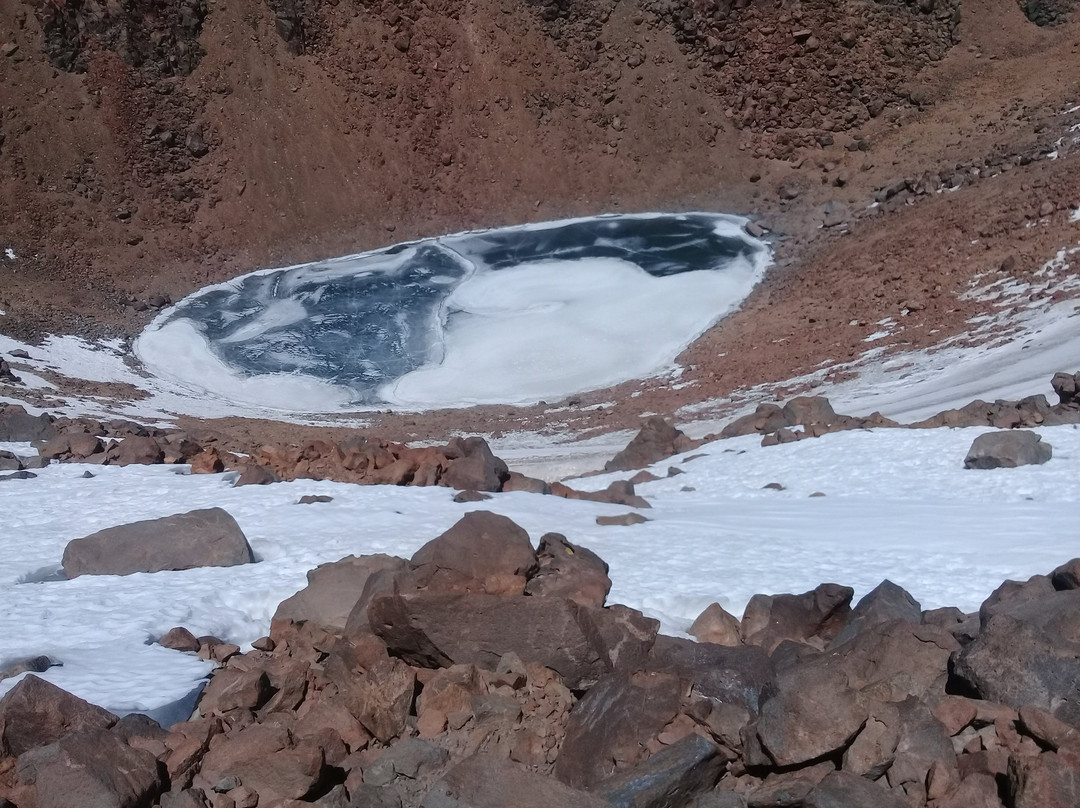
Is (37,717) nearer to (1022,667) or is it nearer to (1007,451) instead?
(1022,667)

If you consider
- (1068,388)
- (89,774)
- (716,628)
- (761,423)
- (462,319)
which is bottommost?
(761,423)

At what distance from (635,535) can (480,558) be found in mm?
2505

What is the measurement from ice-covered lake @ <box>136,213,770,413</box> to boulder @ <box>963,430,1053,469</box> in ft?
37.1

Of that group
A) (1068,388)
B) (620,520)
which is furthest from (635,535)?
(1068,388)

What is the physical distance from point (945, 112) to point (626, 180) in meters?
10.3

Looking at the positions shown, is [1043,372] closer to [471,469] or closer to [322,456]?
[471,469]

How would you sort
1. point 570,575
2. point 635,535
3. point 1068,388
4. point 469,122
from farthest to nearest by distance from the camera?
point 469,122 < point 1068,388 < point 635,535 < point 570,575

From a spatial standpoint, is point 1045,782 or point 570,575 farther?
point 570,575

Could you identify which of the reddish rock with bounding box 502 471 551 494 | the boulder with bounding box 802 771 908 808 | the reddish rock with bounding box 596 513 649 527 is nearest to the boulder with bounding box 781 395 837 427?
the reddish rock with bounding box 502 471 551 494

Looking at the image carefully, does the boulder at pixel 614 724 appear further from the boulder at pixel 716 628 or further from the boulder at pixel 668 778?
the boulder at pixel 716 628

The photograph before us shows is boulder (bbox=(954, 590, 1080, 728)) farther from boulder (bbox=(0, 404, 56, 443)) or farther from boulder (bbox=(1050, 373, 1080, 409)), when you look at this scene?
boulder (bbox=(0, 404, 56, 443))

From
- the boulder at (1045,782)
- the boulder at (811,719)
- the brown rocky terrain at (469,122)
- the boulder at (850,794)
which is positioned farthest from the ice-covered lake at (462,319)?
the boulder at (1045,782)

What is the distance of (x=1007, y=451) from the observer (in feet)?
34.2

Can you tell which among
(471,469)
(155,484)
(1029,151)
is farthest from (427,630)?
(1029,151)
